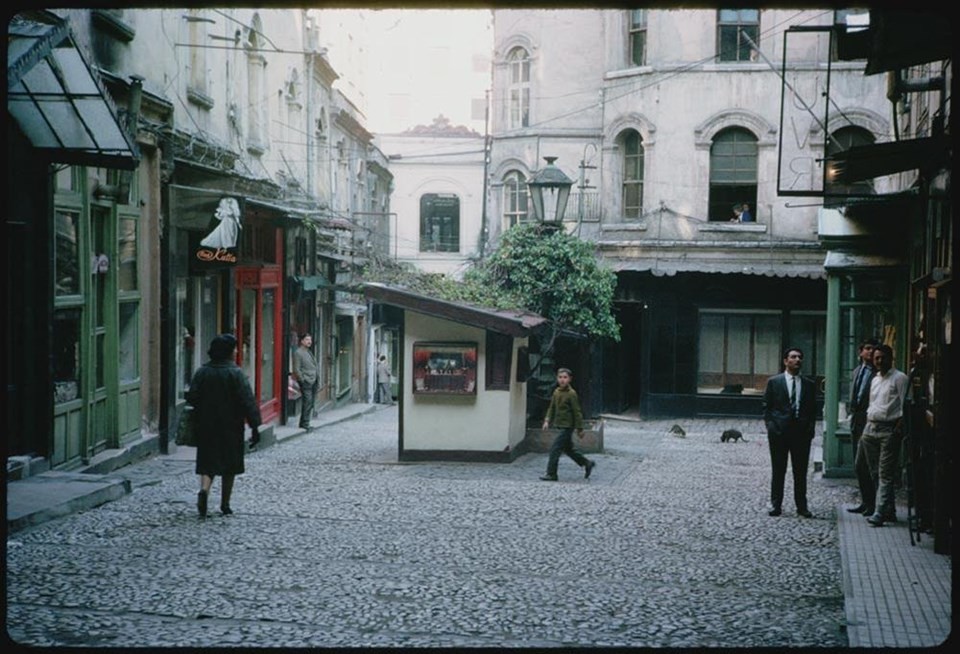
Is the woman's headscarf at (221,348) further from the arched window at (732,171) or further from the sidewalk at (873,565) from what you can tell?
the arched window at (732,171)

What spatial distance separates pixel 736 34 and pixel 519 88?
7.62 meters

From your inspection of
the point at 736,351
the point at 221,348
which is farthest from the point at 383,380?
the point at 221,348

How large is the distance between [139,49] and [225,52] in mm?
5505

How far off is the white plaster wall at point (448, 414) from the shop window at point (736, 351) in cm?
1423

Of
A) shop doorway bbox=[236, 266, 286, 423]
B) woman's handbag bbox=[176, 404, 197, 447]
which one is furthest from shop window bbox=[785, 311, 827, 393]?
woman's handbag bbox=[176, 404, 197, 447]

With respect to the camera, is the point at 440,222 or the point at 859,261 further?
the point at 440,222

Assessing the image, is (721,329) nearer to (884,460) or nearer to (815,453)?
(815,453)

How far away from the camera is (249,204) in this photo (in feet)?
76.5

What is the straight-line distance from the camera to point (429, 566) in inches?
415

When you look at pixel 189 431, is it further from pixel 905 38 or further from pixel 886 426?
pixel 905 38

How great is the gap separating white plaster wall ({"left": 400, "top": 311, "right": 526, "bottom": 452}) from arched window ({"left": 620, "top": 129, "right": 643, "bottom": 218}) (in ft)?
50.9

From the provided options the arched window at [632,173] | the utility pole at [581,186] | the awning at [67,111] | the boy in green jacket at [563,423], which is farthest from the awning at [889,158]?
the arched window at [632,173]

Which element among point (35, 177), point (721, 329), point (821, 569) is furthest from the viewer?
point (721, 329)

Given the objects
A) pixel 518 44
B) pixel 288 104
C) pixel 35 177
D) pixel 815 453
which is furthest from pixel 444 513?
pixel 518 44
